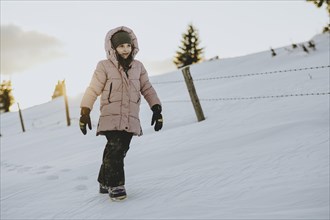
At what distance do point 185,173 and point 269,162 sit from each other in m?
0.83

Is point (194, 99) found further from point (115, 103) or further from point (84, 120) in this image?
point (84, 120)

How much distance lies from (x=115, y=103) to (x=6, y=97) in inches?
1836

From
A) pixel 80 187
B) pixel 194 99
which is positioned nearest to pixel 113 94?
pixel 80 187

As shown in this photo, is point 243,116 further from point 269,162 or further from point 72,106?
point 72,106

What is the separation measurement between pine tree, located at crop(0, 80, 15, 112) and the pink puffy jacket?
4609 centimetres

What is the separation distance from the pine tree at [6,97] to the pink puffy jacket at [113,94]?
1815 inches

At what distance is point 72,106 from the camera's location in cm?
1875

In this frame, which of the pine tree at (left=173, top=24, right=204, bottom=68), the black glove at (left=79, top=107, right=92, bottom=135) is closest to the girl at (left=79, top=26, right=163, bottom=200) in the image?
the black glove at (left=79, top=107, right=92, bottom=135)

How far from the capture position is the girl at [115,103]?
2953 millimetres

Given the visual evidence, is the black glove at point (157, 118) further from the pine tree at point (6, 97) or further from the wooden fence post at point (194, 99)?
the pine tree at point (6, 97)

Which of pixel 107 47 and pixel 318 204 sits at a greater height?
pixel 107 47

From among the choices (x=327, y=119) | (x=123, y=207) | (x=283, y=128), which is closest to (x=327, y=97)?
(x=327, y=119)

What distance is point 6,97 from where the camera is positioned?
146 ft

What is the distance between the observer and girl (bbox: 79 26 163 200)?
2.95 meters
